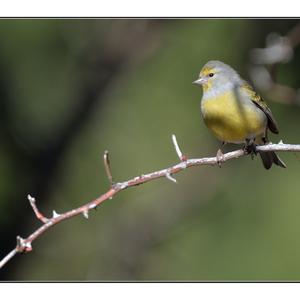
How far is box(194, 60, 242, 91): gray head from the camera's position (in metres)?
3.17

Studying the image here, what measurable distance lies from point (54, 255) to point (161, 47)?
172 cm

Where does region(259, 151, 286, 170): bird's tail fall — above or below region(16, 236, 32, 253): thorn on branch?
below

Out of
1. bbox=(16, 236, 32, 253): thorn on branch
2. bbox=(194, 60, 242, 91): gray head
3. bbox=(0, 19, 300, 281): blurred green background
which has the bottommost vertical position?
bbox=(0, 19, 300, 281): blurred green background

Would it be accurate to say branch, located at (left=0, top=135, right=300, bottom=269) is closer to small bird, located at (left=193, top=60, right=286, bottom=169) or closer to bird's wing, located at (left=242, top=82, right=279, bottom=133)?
small bird, located at (left=193, top=60, right=286, bottom=169)

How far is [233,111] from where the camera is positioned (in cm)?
297

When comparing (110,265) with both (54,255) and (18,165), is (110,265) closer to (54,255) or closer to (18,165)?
(54,255)

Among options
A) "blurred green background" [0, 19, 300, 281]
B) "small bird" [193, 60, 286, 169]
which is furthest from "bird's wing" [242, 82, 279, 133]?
"blurred green background" [0, 19, 300, 281]

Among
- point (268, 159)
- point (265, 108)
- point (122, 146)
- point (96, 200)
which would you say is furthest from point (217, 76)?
point (122, 146)

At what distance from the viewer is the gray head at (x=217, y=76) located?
10.4 ft

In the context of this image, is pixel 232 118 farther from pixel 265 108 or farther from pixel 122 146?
pixel 122 146

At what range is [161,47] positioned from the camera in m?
5.43

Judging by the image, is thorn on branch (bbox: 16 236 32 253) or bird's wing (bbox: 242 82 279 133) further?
bird's wing (bbox: 242 82 279 133)

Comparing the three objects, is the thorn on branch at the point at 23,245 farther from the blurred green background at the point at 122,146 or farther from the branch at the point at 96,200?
the blurred green background at the point at 122,146

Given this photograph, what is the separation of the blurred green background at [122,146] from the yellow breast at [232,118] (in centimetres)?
149
